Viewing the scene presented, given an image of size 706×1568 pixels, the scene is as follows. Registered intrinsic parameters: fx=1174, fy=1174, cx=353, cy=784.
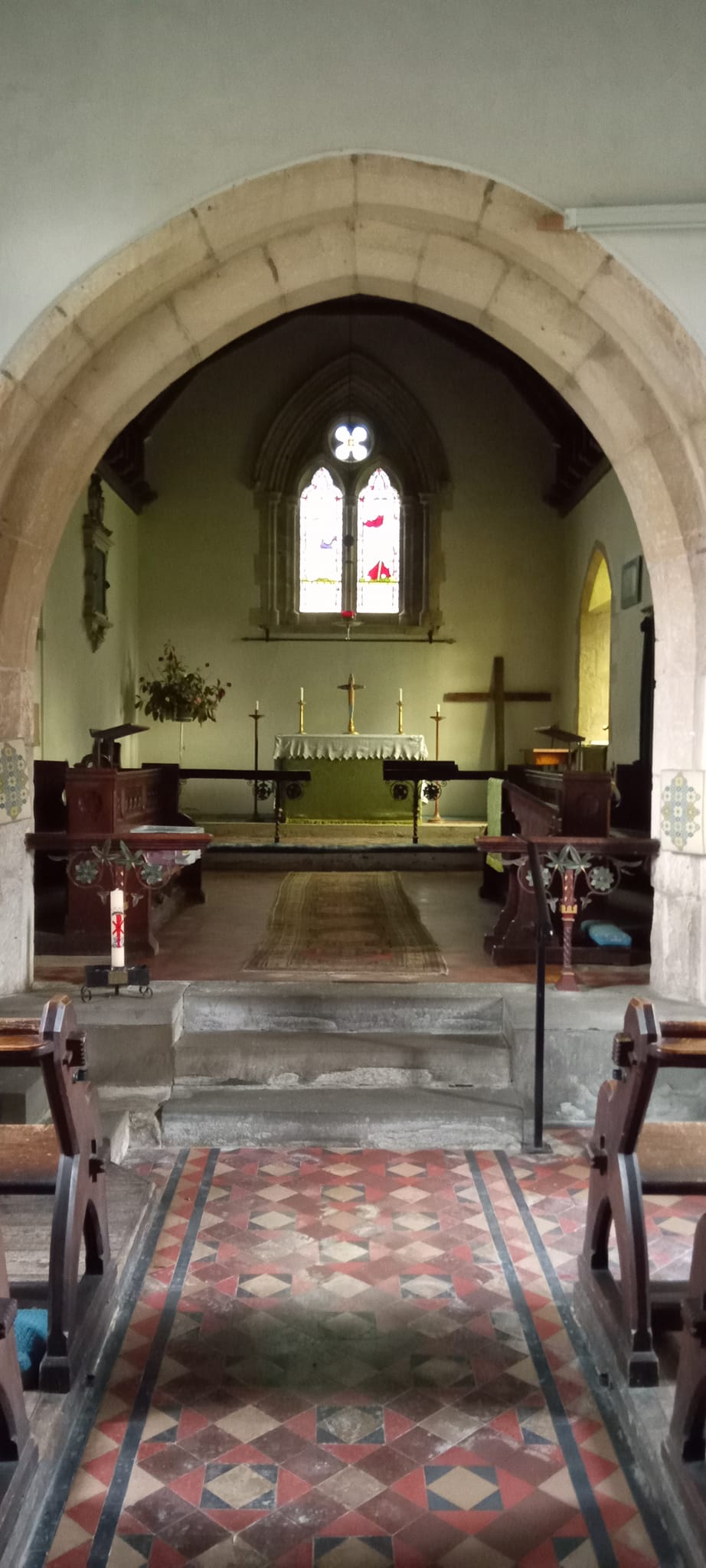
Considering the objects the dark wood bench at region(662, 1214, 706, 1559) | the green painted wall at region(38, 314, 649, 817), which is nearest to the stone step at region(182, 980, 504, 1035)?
the dark wood bench at region(662, 1214, 706, 1559)

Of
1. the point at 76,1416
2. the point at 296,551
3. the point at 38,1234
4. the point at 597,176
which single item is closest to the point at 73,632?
the point at 296,551

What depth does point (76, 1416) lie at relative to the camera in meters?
2.31

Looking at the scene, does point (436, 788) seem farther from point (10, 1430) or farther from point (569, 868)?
point (10, 1430)

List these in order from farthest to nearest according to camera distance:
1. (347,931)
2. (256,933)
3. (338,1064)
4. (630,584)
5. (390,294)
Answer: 1. (630,584)
2. (347,931)
3. (256,933)
4. (390,294)
5. (338,1064)

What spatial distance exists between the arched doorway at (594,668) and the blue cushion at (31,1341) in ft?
32.7

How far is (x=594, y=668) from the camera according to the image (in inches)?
472

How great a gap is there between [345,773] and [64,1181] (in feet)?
27.9

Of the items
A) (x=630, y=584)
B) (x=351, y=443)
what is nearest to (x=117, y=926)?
(x=630, y=584)

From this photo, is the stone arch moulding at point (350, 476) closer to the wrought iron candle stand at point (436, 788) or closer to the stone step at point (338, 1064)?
the wrought iron candle stand at point (436, 788)

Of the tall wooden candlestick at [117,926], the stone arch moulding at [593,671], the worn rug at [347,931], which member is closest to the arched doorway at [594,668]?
the stone arch moulding at [593,671]

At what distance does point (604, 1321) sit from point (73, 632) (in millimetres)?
8374

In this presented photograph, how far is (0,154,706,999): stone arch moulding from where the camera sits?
13.7ft

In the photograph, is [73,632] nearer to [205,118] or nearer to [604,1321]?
[205,118]

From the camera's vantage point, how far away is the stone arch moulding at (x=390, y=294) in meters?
4.17
